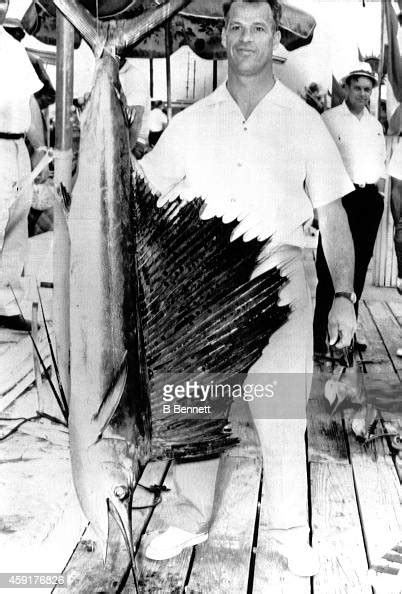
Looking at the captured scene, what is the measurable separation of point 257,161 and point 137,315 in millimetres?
501

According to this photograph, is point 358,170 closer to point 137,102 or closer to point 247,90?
point 247,90

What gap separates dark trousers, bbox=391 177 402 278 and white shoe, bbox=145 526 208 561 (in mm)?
905

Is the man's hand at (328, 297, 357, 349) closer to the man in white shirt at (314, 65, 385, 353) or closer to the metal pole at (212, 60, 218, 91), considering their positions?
the man in white shirt at (314, 65, 385, 353)

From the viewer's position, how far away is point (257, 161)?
239 cm

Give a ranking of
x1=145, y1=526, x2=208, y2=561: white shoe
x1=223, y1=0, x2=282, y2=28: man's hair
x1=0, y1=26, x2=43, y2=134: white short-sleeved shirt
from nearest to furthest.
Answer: x1=223, y1=0, x2=282, y2=28: man's hair, x1=0, y1=26, x2=43, y2=134: white short-sleeved shirt, x1=145, y1=526, x2=208, y2=561: white shoe

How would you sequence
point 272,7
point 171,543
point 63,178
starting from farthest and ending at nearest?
point 171,543 < point 63,178 < point 272,7

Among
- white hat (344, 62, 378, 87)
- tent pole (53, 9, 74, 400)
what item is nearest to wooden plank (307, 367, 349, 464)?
tent pole (53, 9, 74, 400)

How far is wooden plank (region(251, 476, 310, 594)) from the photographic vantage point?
2451 mm

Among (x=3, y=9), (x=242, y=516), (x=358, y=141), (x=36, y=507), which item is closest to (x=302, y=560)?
(x=242, y=516)

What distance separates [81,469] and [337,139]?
1.07 metres

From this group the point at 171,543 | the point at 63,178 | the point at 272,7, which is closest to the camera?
the point at 272,7

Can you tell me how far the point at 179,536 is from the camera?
8.41 ft

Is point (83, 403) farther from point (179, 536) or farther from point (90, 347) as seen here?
point (179, 536)

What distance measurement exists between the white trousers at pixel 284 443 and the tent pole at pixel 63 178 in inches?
17.6
